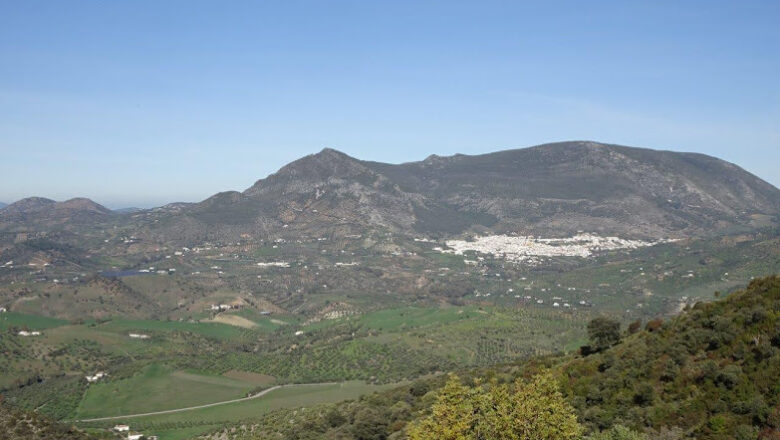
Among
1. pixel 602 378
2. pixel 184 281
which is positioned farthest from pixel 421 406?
pixel 184 281

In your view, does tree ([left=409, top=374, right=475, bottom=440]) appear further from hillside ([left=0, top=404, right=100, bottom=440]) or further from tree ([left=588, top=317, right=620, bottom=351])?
hillside ([left=0, top=404, right=100, bottom=440])

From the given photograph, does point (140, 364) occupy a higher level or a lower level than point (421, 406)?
lower

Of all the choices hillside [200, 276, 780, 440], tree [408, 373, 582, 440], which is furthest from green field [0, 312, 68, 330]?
tree [408, 373, 582, 440]

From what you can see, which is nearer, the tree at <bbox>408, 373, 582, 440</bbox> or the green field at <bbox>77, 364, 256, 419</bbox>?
the tree at <bbox>408, 373, 582, 440</bbox>

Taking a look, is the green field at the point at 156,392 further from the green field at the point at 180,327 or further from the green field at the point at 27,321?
the green field at the point at 27,321

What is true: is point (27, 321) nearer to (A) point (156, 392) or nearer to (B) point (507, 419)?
(A) point (156, 392)

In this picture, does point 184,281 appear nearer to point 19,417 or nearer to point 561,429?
point 19,417
